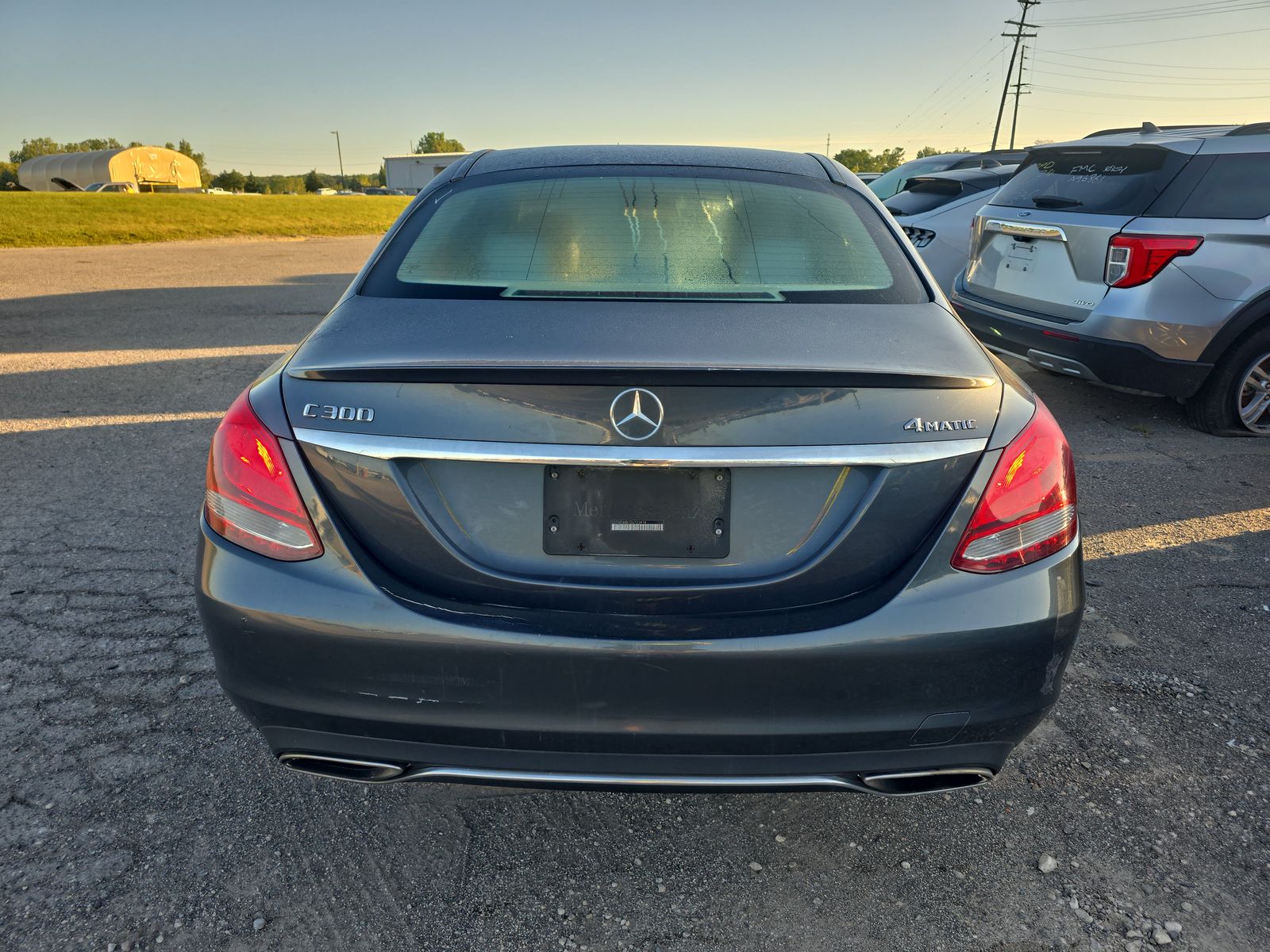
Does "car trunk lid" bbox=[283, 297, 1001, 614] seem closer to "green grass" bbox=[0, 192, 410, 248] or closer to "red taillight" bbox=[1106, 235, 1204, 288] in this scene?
"red taillight" bbox=[1106, 235, 1204, 288]

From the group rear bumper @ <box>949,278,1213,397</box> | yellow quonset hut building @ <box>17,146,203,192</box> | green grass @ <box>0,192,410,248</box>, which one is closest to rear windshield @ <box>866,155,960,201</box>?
rear bumper @ <box>949,278,1213,397</box>

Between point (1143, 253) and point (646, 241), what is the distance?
4.18 metres

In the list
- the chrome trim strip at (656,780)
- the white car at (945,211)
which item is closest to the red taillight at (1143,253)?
the white car at (945,211)

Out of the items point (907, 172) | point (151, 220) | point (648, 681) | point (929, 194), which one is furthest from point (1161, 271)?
point (151, 220)

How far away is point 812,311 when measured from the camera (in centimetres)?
210

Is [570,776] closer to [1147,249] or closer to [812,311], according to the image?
[812,311]

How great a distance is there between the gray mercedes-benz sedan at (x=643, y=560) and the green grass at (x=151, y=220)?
69.5 ft

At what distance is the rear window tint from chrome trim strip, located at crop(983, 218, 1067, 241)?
0.67m

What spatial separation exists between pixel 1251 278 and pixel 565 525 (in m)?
5.41

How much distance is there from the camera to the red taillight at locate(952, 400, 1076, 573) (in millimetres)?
1813

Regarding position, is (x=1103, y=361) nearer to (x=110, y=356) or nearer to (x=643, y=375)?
(x=643, y=375)

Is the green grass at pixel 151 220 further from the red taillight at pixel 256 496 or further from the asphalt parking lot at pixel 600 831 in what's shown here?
the red taillight at pixel 256 496

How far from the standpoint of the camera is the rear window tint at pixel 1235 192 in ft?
17.7

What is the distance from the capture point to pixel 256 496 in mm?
1878
